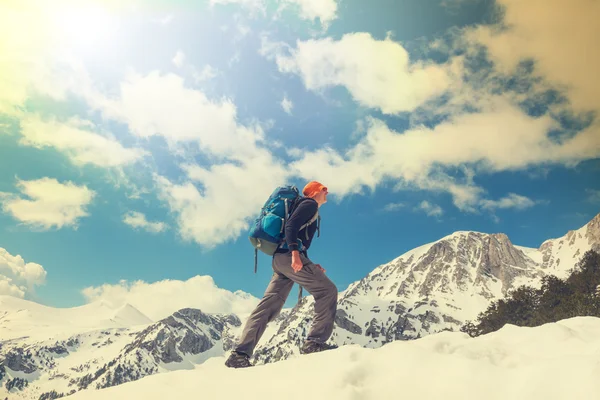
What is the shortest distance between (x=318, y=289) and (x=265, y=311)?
0.89 meters

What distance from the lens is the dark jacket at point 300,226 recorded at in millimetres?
6254

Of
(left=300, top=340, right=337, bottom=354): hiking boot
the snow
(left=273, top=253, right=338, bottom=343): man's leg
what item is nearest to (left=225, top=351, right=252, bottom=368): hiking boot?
(left=300, top=340, right=337, bottom=354): hiking boot

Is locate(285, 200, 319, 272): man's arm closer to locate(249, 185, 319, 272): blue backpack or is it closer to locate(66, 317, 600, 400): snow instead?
locate(249, 185, 319, 272): blue backpack

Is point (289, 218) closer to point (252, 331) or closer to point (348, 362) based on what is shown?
point (252, 331)

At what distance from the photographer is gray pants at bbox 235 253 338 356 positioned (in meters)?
6.31

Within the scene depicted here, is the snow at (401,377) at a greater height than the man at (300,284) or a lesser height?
lesser

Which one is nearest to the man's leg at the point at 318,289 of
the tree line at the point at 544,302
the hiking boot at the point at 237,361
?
the hiking boot at the point at 237,361

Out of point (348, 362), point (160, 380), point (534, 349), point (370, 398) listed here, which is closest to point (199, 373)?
point (160, 380)

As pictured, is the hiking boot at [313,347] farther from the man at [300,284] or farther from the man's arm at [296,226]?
the man's arm at [296,226]

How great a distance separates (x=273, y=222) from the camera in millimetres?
6453

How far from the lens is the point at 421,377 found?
3605 mm

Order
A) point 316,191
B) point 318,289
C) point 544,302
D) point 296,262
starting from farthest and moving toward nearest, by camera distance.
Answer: point 544,302
point 316,191
point 318,289
point 296,262

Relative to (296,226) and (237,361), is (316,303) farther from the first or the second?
(237,361)

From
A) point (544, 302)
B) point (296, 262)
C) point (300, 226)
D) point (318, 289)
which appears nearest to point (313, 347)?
point (318, 289)
